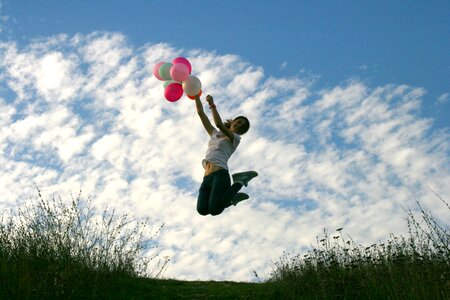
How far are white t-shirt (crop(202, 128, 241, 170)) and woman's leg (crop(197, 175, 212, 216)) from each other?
0.24 m

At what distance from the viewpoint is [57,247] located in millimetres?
6777

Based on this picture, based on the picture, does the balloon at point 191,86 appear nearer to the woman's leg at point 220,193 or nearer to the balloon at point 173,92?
the balloon at point 173,92

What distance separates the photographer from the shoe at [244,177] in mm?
6027

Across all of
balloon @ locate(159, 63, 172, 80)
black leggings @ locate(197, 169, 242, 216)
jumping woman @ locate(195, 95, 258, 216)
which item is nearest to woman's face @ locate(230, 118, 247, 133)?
jumping woman @ locate(195, 95, 258, 216)

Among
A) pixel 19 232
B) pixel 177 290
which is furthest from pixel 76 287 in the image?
pixel 177 290

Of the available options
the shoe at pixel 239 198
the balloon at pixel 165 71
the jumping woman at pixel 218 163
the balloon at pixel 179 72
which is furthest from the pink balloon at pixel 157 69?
the shoe at pixel 239 198

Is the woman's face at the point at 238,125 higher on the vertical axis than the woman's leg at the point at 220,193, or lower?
higher

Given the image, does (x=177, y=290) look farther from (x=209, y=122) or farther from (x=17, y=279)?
(x=209, y=122)

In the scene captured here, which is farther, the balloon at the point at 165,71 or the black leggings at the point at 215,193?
the balloon at the point at 165,71

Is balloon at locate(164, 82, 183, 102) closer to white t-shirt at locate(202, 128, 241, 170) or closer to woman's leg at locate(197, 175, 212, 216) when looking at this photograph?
white t-shirt at locate(202, 128, 241, 170)

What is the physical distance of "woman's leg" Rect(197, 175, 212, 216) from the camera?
18.7 ft

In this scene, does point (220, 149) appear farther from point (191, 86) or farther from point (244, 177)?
point (191, 86)

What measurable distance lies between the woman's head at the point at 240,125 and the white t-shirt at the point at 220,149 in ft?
0.35

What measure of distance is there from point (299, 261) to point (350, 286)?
7.02ft
